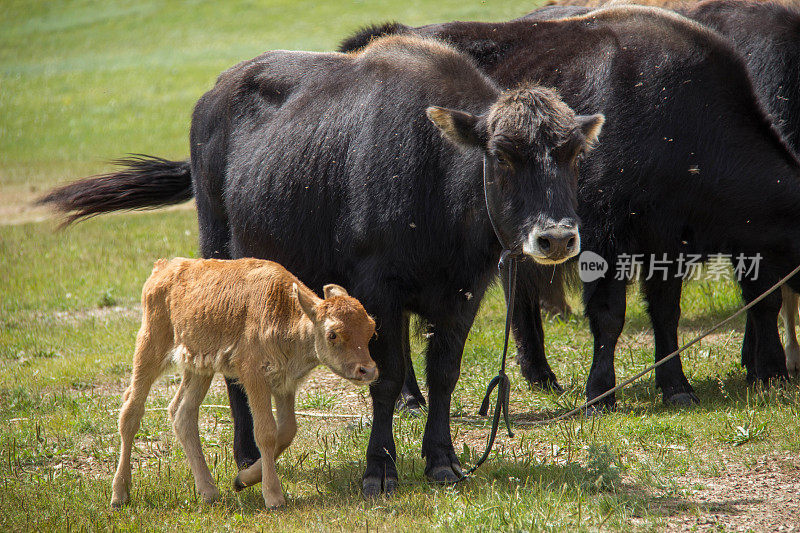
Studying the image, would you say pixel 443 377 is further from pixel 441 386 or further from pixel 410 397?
pixel 410 397

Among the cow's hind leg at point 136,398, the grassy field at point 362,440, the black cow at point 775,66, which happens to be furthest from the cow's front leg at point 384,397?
the black cow at point 775,66

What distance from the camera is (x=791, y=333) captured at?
24.2 ft

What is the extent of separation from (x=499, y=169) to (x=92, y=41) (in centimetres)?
3602

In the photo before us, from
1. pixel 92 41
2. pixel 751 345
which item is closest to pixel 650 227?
pixel 751 345

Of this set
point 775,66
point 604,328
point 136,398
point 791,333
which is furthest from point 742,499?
point 775,66

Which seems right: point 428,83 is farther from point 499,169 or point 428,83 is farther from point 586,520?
point 586,520

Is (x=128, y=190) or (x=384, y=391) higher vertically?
(x=128, y=190)

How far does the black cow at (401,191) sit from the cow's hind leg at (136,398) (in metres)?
0.78

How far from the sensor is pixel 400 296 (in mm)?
5020

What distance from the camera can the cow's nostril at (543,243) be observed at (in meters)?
4.41

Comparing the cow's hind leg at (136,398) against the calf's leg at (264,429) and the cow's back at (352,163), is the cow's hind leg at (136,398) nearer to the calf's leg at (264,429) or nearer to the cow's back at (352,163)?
the calf's leg at (264,429)

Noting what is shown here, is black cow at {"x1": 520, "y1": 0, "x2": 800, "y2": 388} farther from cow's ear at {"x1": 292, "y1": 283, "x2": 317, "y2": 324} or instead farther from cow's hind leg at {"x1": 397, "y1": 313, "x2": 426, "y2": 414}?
cow's ear at {"x1": 292, "y1": 283, "x2": 317, "y2": 324}

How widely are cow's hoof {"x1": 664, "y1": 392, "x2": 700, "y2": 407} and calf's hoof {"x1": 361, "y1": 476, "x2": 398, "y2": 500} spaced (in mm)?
2539

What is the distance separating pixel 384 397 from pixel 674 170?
8.90 ft
